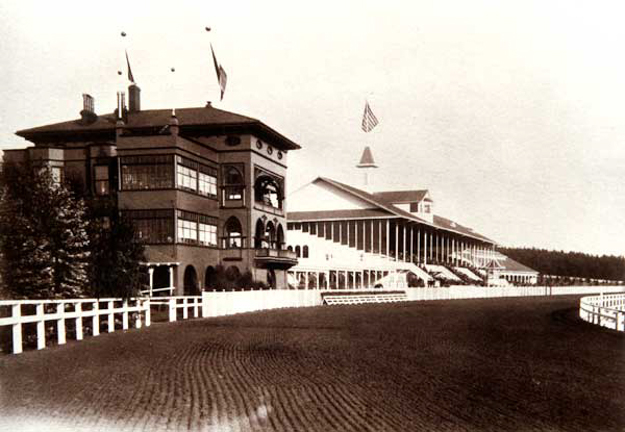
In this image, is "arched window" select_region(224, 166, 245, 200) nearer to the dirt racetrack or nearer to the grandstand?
the grandstand

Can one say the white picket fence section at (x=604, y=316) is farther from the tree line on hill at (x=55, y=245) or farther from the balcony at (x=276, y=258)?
the balcony at (x=276, y=258)

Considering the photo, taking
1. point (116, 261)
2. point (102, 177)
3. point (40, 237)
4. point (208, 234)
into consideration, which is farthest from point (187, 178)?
point (116, 261)

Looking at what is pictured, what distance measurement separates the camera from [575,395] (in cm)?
949

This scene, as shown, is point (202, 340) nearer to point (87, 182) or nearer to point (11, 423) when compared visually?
point (11, 423)

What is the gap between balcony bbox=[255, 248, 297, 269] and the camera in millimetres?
48938

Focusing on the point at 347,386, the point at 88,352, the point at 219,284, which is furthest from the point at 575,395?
the point at 219,284

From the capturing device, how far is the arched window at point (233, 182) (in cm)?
4888

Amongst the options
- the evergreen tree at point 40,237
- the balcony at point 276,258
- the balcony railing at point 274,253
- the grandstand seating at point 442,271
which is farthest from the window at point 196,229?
the grandstand seating at point 442,271

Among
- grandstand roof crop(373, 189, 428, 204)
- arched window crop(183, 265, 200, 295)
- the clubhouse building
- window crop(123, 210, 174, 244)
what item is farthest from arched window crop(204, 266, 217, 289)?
grandstand roof crop(373, 189, 428, 204)

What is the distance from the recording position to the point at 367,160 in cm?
9150

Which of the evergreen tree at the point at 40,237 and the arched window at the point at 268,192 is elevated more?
the arched window at the point at 268,192

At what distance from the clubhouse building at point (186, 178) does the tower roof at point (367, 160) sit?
111 ft

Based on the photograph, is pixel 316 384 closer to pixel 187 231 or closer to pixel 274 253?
pixel 187 231

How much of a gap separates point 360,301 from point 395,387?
3862cm
